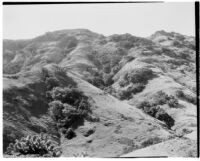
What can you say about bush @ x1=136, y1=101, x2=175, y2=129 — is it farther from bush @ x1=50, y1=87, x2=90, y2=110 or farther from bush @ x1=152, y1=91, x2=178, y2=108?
bush @ x1=50, y1=87, x2=90, y2=110

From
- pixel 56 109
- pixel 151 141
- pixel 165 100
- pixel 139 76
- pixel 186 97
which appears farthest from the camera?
pixel 139 76

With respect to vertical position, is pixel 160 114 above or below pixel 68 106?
below

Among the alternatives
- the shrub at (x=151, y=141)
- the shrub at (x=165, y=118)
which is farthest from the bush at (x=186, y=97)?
the shrub at (x=151, y=141)

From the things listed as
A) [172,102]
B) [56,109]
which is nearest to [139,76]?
[172,102]

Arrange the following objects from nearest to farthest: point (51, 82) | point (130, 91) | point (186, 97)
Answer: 1. point (51, 82)
2. point (186, 97)
3. point (130, 91)

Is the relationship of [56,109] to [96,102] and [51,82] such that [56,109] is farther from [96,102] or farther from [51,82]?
[51,82]

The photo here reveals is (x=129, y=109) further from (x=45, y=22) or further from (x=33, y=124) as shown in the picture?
(x=45, y=22)

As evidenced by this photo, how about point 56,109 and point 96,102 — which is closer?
point 56,109

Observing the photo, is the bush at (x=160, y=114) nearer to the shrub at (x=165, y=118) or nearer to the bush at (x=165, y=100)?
the shrub at (x=165, y=118)
